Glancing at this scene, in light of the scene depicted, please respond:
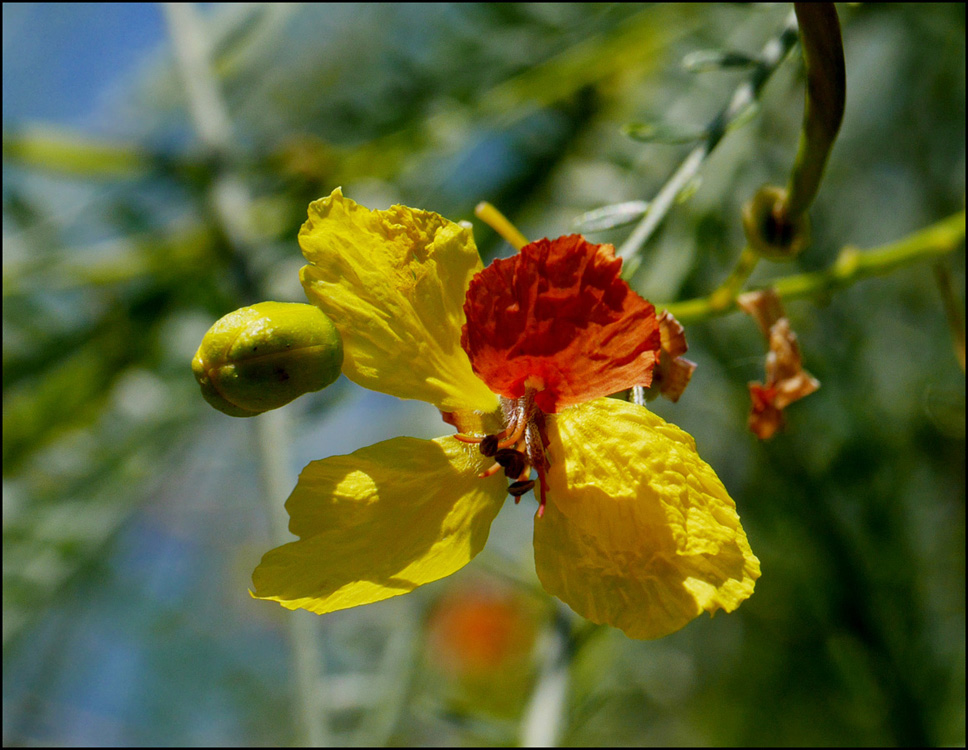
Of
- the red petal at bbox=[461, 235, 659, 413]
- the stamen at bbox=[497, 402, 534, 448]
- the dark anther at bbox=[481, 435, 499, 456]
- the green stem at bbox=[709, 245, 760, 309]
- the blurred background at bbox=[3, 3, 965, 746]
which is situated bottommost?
the blurred background at bbox=[3, 3, 965, 746]

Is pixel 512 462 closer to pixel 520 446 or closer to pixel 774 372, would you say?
pixel 520 446

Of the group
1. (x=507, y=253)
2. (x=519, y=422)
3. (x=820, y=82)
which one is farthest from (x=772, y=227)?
(x=507, y=253)

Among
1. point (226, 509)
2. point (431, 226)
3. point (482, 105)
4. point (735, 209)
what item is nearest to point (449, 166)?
point (482, 105)

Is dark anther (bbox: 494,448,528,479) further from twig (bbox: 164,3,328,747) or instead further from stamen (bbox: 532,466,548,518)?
twig (bbox: 164,3,328,747)

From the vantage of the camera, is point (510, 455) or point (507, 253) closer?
point (510, 455)

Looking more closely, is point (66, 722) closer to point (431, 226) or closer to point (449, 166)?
point (449, 166)

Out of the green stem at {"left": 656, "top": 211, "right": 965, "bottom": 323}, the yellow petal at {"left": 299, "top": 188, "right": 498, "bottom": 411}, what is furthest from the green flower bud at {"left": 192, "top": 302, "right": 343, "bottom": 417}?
the green stem at {"left": 656, "top": 211, "right": 965, "bottom": 323}
